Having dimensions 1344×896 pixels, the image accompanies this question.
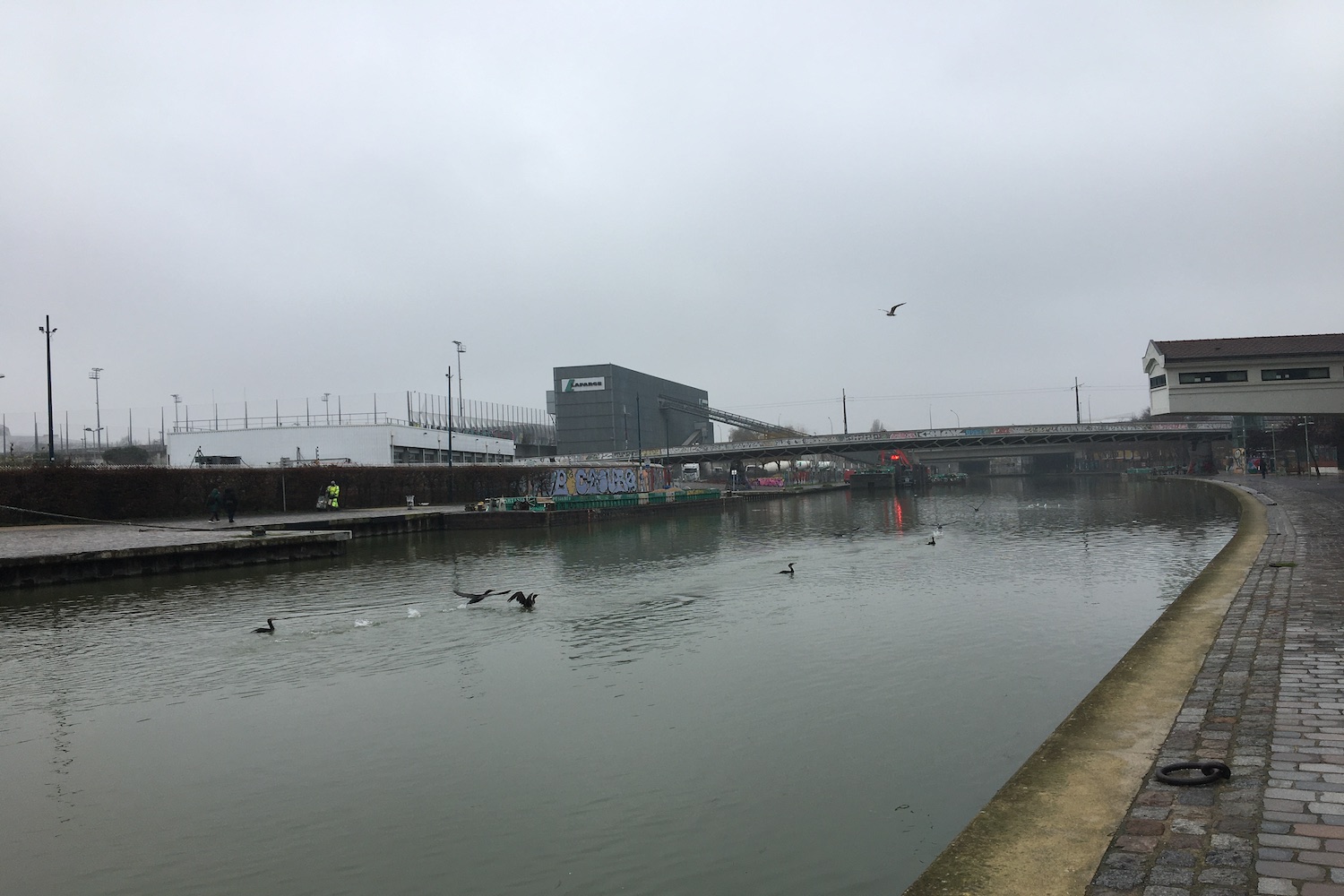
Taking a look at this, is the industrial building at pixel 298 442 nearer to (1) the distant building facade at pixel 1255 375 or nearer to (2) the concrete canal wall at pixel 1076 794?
(1) the distant building facade at pixel 1255 375

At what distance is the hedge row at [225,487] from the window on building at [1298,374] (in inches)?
1899

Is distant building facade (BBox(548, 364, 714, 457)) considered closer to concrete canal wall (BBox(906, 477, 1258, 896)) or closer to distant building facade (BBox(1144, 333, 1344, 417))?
distant building facade (BBox(1144, 333, 1344, 417))

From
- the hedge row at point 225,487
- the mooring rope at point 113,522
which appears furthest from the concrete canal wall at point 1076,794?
the hedge row at point 225,487

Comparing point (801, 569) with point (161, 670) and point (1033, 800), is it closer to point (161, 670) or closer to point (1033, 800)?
point (161, 670)

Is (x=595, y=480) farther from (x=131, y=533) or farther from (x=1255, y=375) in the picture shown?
(x=1255, y=375)

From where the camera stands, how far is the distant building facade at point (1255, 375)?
182 ft

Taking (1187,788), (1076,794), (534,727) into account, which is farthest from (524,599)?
(1187,788)

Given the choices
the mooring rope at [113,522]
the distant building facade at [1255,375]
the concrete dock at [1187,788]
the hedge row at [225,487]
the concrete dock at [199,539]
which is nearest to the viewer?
the concrete dock at [1187,788]

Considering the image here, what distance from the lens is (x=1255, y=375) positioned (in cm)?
5669

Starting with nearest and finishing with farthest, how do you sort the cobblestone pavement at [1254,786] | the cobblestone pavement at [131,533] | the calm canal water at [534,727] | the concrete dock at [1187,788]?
1. the cobblestone pavement at [1254,786]
2. the concrete dock at [1187,788]
3. the calm canal water at [534,727]
4. the cobblestone pavement at [131,533]

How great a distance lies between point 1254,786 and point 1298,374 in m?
62.4

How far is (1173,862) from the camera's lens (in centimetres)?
467

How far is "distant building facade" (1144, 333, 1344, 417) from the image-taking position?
55531 mm

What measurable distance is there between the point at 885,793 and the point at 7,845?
7.70m
